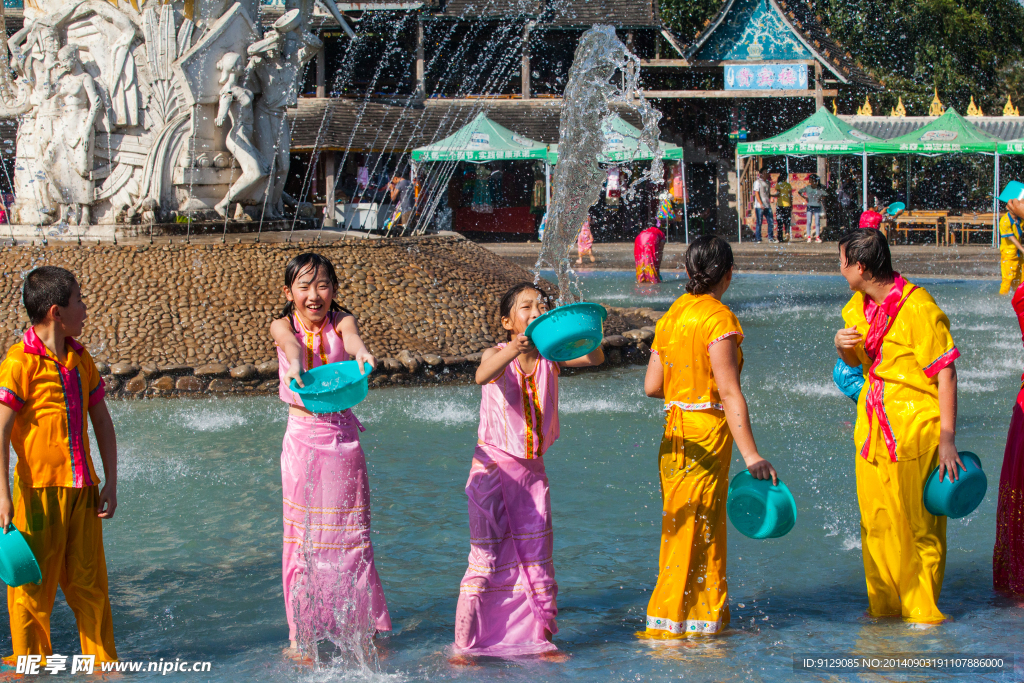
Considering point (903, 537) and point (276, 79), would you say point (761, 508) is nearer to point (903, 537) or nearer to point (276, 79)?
point (903, 537)

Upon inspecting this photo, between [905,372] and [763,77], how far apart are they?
26.1 metres

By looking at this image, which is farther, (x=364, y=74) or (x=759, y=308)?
(x=364, y=74)

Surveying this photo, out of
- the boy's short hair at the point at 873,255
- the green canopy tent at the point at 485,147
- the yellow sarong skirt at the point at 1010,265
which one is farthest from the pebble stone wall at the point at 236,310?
the green canopy tent at the point at 485,147

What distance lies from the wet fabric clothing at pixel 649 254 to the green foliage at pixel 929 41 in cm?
1918

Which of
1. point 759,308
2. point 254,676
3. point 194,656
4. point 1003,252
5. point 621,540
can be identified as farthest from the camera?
point 759,308

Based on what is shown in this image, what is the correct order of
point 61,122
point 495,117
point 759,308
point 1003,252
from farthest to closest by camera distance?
1. point 495,117
2. point 759,308
3. point 61,122
4. point 1003,252

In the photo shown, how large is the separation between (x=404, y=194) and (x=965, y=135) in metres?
12.6

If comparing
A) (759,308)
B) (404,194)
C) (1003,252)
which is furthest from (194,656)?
(404,194)

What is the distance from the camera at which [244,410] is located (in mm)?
8523

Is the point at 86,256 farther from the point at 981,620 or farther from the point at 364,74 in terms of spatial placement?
the point at 364,74

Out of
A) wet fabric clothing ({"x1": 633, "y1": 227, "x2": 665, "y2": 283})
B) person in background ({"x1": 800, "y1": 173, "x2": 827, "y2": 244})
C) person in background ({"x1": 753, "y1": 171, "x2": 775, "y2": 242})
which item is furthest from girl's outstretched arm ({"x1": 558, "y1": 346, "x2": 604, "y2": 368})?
person in background ({"x1": 753, "y1": 171, "x2": 775, "y2": 242})

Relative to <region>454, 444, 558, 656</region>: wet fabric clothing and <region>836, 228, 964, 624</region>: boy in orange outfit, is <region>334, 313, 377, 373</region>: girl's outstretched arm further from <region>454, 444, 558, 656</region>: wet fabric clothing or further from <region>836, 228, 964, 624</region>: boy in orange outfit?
<region>836, 228, 964, 624</region>: boy in orange outfit

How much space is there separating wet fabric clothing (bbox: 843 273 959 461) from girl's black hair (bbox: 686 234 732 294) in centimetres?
66

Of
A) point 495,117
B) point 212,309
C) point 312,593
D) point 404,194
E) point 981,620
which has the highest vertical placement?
point 495,117
